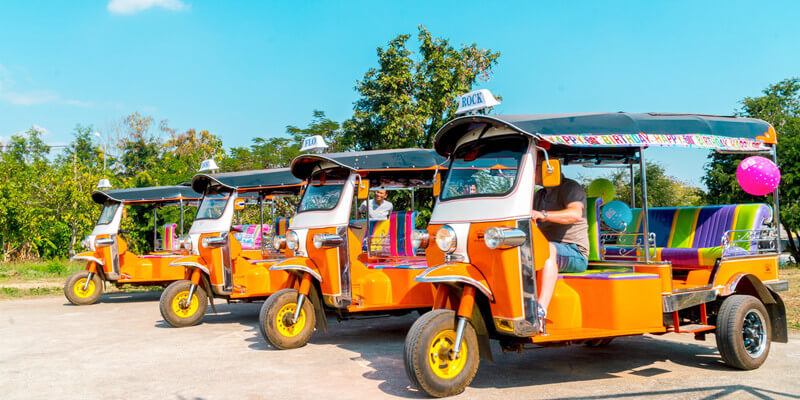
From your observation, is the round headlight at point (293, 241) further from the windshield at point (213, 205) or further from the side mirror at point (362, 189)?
the windshield at point (213, 205)

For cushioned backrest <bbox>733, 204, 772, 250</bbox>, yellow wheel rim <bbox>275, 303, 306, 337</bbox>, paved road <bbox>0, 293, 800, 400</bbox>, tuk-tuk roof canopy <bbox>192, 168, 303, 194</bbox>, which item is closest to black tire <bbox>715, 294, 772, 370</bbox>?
paved road <bbox>0, 293, 800, 400</bbox>

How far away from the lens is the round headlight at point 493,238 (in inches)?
190

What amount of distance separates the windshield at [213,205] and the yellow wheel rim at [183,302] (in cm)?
136

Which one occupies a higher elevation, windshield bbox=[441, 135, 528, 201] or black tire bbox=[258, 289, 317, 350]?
windshield bbox=[441, 135, 528, 201]

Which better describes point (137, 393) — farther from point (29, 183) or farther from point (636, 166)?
point (29, 183)

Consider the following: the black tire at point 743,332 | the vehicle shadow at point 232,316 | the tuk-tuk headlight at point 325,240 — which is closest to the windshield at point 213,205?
the vehicle shadow at point 232,316

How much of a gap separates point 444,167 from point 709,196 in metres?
12.9

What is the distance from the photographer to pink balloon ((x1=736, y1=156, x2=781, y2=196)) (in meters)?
6.29

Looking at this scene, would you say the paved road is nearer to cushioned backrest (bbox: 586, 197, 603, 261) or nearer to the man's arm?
cushioned backrest (bbox: 586, 197, 603, 261)

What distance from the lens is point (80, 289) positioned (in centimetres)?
1241

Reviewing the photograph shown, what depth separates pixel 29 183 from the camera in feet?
73.2

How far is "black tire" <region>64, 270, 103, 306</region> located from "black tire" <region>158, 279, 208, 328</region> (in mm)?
4267

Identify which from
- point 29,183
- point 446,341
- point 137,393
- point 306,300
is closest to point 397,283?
point 306,300

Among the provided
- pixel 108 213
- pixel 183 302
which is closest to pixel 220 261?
pixel 183 302
